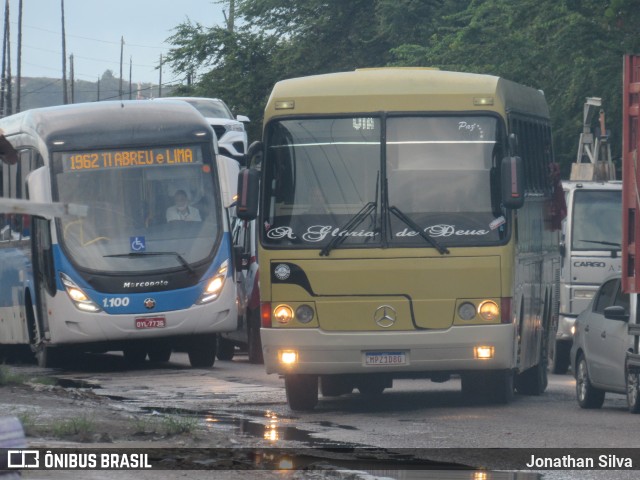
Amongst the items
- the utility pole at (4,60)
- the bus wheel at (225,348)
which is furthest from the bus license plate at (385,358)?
the utility pole at (4,60)

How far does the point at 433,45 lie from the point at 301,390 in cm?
2771

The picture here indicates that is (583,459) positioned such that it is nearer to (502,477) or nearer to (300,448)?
(502,477)

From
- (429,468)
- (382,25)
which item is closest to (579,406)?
(429,468)

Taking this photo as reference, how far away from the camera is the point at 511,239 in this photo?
14.9m

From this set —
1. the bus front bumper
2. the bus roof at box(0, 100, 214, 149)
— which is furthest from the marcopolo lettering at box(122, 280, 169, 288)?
the bus front bumper

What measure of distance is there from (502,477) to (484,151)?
546cm

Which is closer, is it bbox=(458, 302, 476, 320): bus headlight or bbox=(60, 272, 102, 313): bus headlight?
bbox=(458, 302, 476, 320): bus headlight

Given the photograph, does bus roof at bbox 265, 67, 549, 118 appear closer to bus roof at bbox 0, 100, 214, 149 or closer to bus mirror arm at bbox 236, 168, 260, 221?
bus mirror arm at bbox 236, 168, 260, 221

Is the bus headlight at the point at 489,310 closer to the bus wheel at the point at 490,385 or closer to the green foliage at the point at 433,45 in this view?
the bus wheel at the point at 490,385

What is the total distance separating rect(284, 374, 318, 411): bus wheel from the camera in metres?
15.3

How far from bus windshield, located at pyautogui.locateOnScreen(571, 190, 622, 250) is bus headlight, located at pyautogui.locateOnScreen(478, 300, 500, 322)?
9.23 m

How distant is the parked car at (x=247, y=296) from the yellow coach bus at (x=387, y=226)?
6.91m

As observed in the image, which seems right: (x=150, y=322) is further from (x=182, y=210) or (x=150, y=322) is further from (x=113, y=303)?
(x=182, y=210)

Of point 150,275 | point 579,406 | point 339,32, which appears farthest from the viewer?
point 339,32
